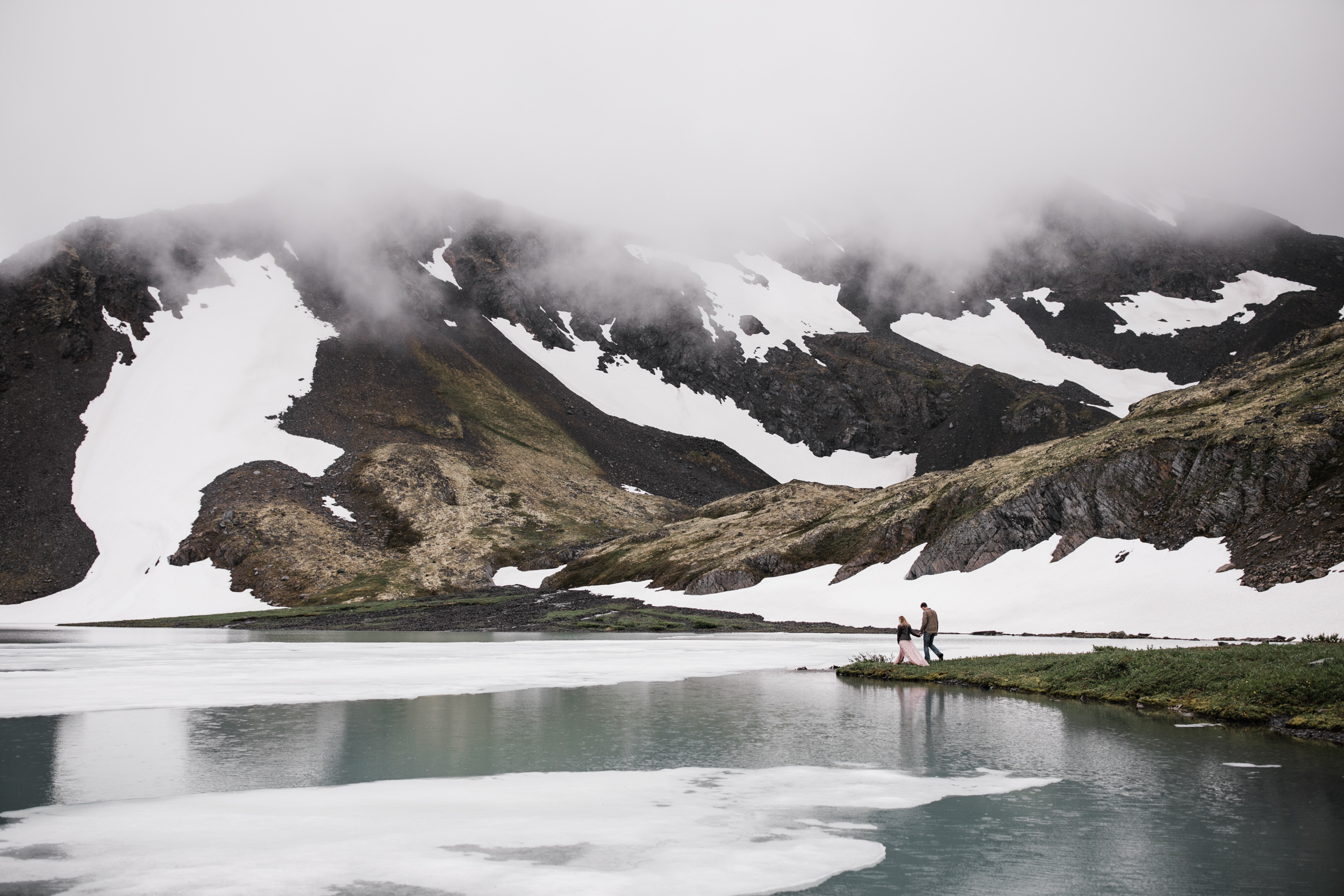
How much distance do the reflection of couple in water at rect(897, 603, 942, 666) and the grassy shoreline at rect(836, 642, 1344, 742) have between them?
1.05 m

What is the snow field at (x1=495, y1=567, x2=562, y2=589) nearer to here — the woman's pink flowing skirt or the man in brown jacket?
the man in brown jacket

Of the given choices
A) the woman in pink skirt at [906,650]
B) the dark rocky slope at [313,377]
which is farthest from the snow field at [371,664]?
the dark rocky slope at [313,377]

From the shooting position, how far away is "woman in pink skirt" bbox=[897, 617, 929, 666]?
28.6 metres

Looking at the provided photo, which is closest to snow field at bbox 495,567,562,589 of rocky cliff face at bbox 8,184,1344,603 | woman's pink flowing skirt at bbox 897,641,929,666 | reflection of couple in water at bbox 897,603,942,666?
rocky cliff face at bbox 8,184,1344,603

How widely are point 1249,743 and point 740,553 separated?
70.6 meters

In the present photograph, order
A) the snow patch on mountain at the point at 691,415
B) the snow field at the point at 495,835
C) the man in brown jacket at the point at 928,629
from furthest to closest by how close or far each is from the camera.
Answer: the snow patch on mountain at the point at 691,415
the man in brown jacket at the point at 928,629
the snow field at the point at 495,835

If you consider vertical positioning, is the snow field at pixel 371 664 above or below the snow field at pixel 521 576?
below

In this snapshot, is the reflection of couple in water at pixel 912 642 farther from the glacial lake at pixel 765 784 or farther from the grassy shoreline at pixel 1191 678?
the glacial lake at pixel 765 784

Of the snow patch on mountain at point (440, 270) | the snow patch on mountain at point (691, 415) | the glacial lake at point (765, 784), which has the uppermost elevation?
the snow patch on mountain at point (440, 270)

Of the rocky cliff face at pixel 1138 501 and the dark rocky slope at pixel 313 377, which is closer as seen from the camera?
Result: the rocky cliff face at pixel 1138 501

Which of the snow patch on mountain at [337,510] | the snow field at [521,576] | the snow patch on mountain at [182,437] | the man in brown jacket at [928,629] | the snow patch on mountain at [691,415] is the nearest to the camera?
the man in brown jacket at [928,629]

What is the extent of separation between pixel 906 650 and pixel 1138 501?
37.9m

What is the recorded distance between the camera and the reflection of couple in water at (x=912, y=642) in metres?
28.7

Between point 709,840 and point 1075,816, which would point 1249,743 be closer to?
point 1075,816
